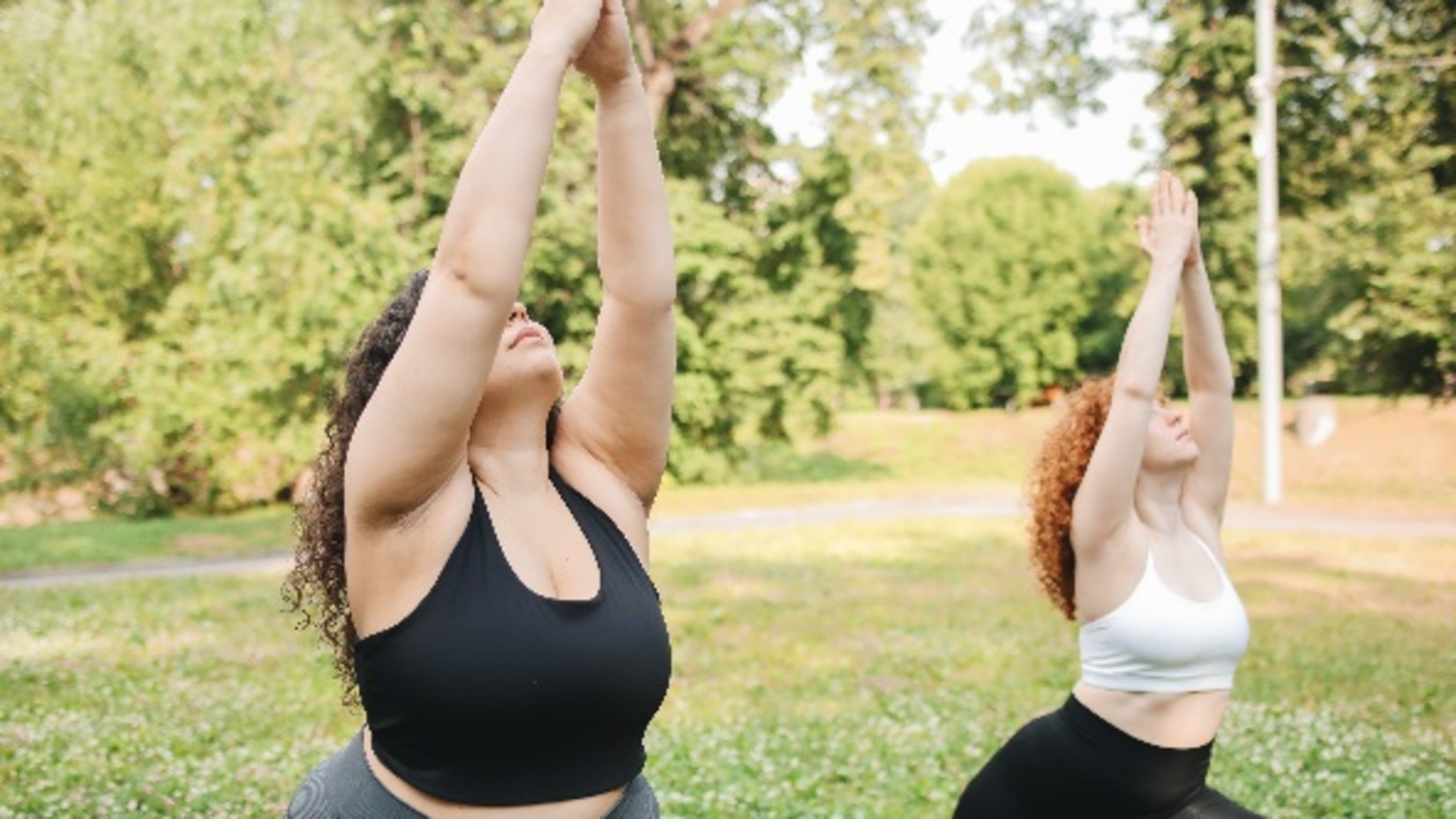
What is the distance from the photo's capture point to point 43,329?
2459cm

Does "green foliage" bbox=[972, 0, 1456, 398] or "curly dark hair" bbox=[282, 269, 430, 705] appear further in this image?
"green foliage" bbox=[972, 0, 1456, 398]

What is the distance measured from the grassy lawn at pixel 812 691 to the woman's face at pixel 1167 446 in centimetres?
302

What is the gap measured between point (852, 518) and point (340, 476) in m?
19.8

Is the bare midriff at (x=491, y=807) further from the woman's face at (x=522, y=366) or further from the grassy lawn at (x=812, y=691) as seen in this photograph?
the grassy lawn at (x=812, y=691)

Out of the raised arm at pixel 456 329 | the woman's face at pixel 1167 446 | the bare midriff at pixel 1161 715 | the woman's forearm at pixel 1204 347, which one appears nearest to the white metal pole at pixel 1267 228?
the woman's forearm at pixel 1204 347

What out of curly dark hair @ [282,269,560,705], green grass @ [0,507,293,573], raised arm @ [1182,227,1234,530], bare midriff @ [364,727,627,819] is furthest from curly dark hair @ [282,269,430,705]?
green grass @ [0,507,293,573]

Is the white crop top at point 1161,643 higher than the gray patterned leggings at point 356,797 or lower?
lower

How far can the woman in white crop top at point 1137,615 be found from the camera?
370 centimetres

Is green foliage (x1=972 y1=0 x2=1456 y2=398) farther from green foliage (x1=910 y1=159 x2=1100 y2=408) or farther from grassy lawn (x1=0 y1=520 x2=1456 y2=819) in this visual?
green foliage (x1=910 y1=159 x2=1100 y2=408)

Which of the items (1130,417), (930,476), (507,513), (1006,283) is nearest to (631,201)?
(507,513)

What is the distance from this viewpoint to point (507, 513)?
2268 mm

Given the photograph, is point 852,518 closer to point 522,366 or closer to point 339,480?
point 339,480

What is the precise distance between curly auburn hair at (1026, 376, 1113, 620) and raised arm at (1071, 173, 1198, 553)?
18 centimetres

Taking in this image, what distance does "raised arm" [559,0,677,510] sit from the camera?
8.16 ft
